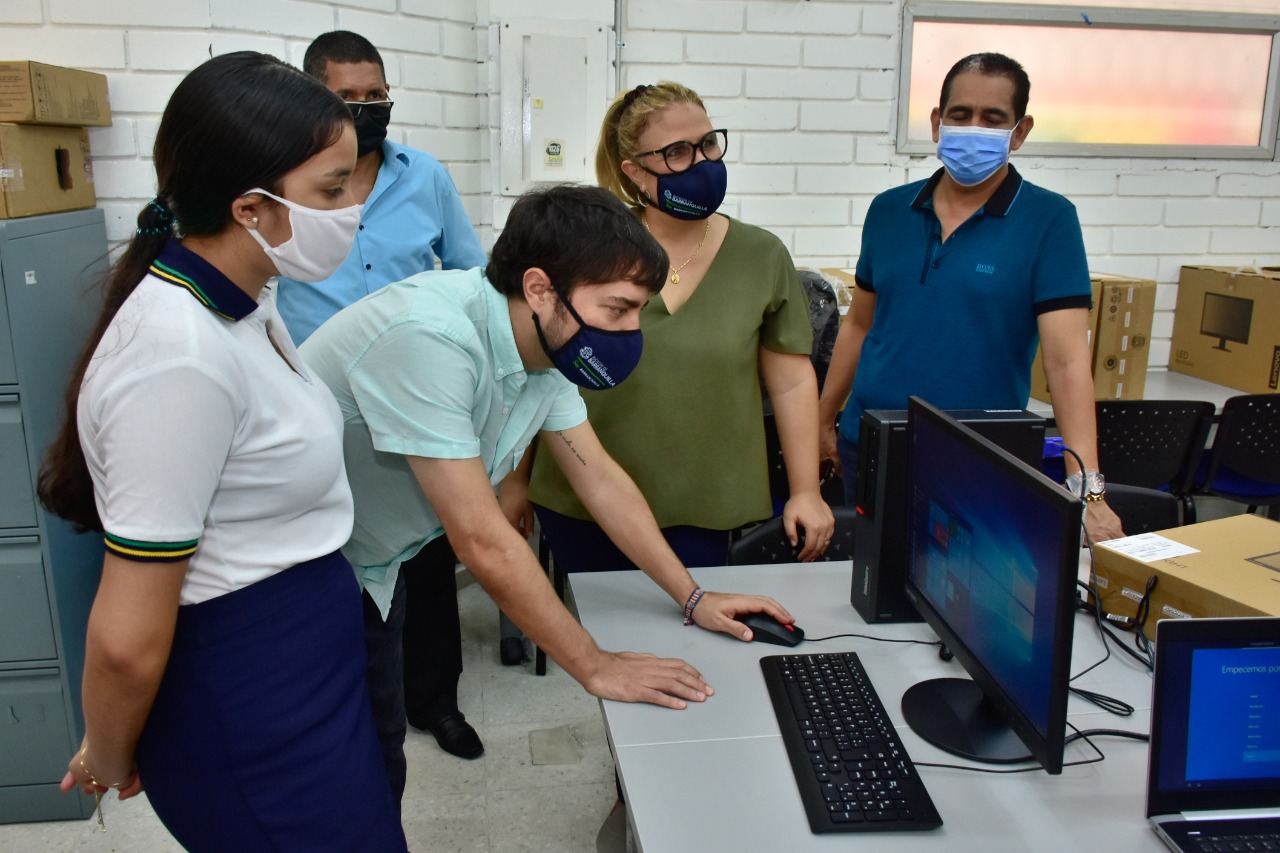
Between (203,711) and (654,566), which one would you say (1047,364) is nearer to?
(654,566)

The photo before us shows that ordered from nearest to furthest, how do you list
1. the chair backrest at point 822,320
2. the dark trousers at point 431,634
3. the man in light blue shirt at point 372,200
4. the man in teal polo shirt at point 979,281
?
the man in teal polo shirt at point 979,281 → the man in light blue shirt at point 372,200 → the dark trousers at point 431,634 → the chair backrest at point 822,320

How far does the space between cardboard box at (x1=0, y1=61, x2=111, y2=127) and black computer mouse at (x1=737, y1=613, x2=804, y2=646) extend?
1.83m

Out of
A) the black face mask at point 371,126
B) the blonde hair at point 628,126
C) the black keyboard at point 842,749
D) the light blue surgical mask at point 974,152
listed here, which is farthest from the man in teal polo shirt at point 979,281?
the black face mask at point 371,126

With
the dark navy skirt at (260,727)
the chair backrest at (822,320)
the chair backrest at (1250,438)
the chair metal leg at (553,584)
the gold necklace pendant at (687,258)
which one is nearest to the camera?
the dark navy skirt at (260,727)

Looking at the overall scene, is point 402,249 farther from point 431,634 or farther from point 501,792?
point 501,792

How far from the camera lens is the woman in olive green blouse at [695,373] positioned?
181cm

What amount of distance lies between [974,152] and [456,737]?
183cm

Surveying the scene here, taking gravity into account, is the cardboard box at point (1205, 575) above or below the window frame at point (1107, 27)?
below

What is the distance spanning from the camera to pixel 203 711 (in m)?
1.03

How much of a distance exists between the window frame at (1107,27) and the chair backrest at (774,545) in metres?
1.97

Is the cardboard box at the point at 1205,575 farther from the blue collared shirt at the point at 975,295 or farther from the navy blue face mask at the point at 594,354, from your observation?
the navy blue face mask at the point at 594,354

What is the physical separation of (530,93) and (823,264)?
1.21m

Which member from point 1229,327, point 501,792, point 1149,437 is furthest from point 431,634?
point 1229,327

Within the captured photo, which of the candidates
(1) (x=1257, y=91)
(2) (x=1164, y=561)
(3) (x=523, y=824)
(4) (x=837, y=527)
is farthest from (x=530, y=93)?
(1) (x=1257, y=91)
